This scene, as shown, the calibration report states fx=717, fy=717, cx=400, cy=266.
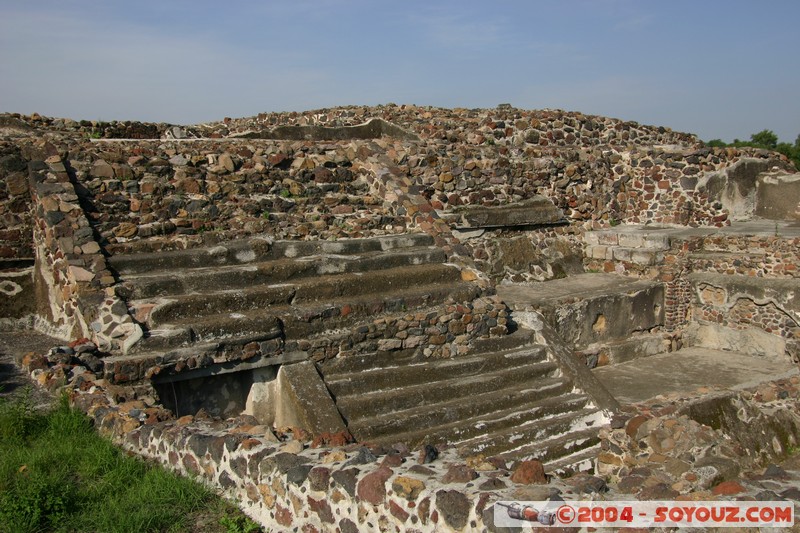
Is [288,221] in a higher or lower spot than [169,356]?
higher

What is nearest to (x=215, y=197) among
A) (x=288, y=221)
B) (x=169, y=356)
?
(x=288, y=221)

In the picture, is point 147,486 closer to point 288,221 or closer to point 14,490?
point 14,490

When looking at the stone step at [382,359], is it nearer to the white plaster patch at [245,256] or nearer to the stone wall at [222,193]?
the white plaster patch at [245,256]

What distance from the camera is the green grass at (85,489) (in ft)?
12.4

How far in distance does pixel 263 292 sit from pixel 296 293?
334 mm

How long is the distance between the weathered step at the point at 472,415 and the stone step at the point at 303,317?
3.39 feet

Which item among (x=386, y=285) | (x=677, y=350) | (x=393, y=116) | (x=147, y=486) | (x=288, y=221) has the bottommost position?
(x=677, y=350)

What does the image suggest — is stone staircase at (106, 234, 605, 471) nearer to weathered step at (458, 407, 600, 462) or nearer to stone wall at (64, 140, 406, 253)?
weathered step at (458, 407, 600, 462)

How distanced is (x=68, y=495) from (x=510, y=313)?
16.9 feet

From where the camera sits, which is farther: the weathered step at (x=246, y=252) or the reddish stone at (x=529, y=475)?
the weathered step at (x=246, y=252)

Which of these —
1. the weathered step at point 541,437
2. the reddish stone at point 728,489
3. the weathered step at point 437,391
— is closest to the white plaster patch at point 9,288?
the weathered step at point 437,391

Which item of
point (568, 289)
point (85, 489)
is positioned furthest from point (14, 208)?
point (568, 289)

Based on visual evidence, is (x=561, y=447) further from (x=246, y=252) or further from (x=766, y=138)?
(x=766, y=138)

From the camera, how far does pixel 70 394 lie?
5152 millimetres
